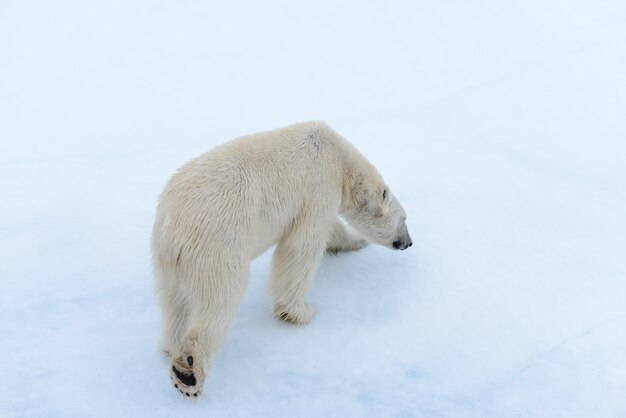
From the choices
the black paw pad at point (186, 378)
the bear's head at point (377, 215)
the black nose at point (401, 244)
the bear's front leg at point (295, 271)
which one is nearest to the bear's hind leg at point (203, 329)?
the black paw pad at point (186, 378)

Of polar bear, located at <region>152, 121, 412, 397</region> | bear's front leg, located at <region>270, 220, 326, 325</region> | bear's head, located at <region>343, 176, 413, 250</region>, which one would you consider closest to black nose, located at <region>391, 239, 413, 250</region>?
bear's head, located at <region>343, 176, 413, 250</region>

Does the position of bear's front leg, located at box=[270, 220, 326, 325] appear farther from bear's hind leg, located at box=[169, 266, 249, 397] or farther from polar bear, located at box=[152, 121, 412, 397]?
bear's hind leg, located at box=[169, 266, 249, 397]

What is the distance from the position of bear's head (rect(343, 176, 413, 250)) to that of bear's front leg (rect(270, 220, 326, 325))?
1.08ft

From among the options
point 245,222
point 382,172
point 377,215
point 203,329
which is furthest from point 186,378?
point 382,172

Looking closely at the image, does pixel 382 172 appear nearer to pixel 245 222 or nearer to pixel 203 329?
pixel 245 222

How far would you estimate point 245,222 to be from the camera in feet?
10.3

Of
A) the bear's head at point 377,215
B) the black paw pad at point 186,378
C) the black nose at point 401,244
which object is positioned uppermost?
the bear's head at point 377,215

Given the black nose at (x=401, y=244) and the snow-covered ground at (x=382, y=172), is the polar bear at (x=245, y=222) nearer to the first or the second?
the black nose at (x=401, y=244)

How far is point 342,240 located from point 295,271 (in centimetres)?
64

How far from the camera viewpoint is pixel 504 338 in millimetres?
3588

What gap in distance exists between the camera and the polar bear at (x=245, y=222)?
3.02 meters

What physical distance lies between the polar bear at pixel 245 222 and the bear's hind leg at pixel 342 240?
149 mm

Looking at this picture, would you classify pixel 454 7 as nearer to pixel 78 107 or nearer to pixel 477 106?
pixel 477 106

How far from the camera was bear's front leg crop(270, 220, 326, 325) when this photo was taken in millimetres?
3551
